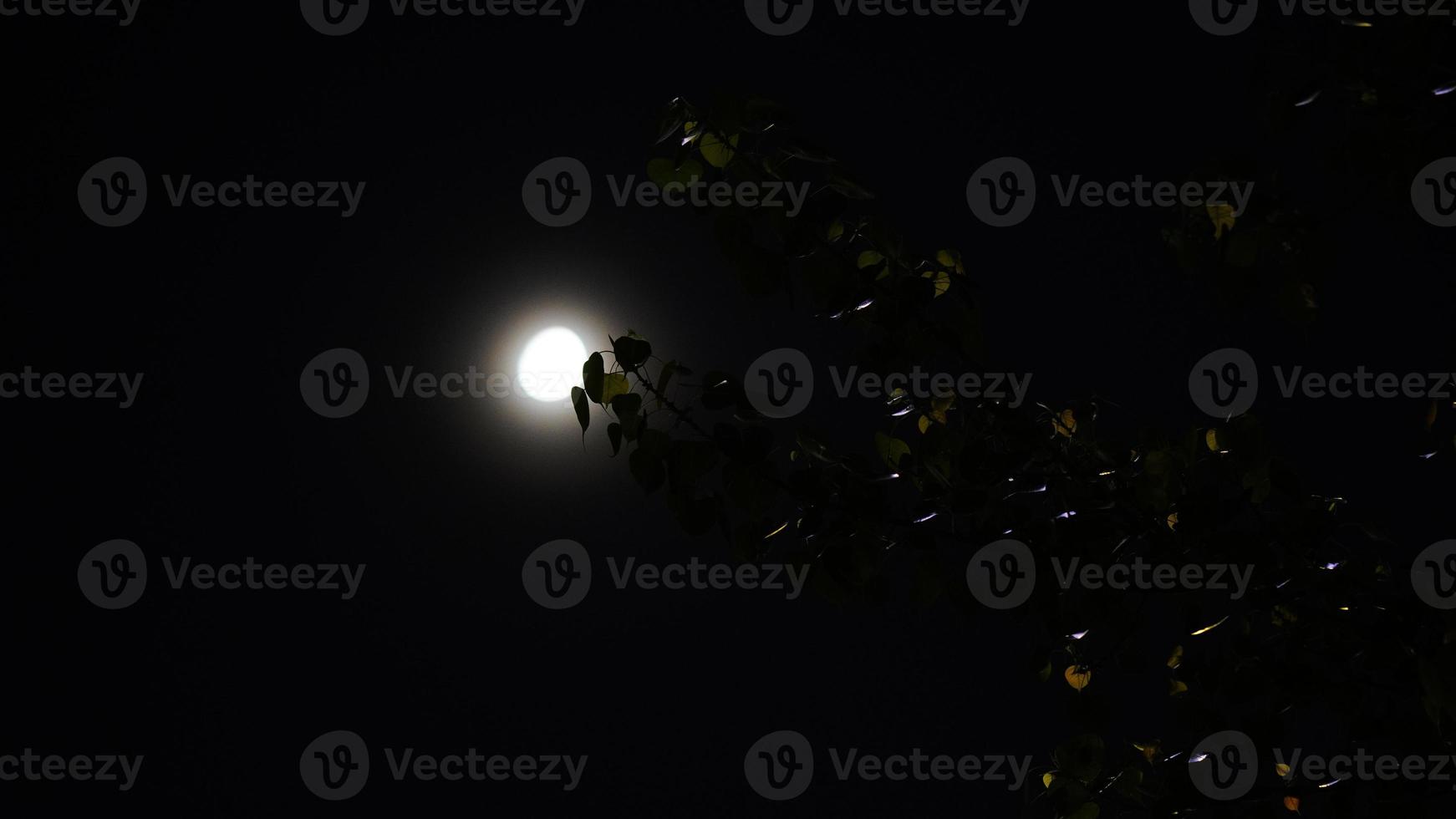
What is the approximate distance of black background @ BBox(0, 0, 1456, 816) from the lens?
2137 mm

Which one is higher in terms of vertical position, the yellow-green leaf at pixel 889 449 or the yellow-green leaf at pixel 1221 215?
the yellow-green leaf at pixel 889 449

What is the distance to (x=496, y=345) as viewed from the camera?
7.16ft

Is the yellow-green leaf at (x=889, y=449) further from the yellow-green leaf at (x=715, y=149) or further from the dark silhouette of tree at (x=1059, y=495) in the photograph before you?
the yellow-green leaf at (x=715, y=149)

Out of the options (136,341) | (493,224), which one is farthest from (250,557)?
(493,224)

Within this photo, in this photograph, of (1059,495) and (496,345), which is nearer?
(1059,495)

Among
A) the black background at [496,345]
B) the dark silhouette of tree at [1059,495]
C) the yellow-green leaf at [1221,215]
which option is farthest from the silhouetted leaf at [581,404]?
the black background at [496,345]

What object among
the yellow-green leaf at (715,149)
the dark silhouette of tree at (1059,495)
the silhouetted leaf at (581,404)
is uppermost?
the yellow-green leaf at (715,149)

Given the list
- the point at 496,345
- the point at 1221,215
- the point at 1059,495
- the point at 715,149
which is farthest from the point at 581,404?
the point at 496,345

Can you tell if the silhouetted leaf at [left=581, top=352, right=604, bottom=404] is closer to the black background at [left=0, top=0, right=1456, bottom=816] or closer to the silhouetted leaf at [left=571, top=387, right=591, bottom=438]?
the silhouetted leaf at [left=571, top=387, right=591, bottom=438]

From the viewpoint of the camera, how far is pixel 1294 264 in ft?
3.75

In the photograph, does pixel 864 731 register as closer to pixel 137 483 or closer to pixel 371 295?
pixel 371 295

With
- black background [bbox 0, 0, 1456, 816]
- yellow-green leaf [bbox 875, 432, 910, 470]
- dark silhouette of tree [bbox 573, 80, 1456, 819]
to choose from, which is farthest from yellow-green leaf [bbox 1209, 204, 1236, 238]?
black background [bbox 0, 0, 1456, 816]

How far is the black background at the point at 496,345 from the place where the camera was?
214cm

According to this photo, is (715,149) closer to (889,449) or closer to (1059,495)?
(889,449)
